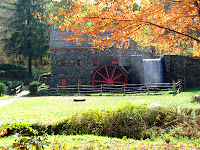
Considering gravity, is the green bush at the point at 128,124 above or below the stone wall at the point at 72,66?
below

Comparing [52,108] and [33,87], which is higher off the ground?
[33,87]

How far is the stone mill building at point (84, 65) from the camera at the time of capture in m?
21.9

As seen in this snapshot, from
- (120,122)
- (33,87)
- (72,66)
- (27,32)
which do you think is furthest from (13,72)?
(120,122)

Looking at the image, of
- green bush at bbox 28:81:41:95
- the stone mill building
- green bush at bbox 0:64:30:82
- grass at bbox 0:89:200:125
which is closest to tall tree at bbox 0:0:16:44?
green bush at bbox 0:64:30:82

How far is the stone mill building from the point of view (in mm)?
21859

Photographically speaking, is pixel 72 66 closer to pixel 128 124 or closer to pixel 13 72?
pixel 13 72

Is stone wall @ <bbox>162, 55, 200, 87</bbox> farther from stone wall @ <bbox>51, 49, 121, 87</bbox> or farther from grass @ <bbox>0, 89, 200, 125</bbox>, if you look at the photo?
grass @ <bbox>0, 89, 200, 125</bbox>

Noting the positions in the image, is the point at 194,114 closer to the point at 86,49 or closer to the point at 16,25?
the point at 86,49

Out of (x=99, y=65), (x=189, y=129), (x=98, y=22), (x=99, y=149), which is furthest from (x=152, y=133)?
(x=99, y=65)

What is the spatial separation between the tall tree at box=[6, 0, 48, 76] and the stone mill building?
902 cm

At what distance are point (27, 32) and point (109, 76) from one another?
14.8m

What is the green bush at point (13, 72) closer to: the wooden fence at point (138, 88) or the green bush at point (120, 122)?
the wooden fence at point (138, 88)

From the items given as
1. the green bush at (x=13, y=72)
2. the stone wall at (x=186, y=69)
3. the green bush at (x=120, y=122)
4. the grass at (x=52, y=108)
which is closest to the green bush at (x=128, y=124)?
the green bush at (x=120, y=122)

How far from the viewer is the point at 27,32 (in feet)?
96.2
